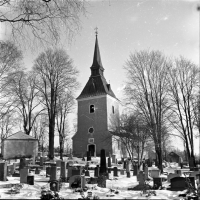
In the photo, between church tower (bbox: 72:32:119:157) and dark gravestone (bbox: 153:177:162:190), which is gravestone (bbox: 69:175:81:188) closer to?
dark gravestone (bbox: 153:177:162:190)

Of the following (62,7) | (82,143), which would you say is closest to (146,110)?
(62,7)

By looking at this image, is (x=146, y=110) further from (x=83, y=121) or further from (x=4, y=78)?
(x=83, y=121)

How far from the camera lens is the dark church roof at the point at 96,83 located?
3231cm

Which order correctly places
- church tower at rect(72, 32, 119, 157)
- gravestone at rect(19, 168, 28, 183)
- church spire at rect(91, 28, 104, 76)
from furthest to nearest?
church spire at rect(91, 28, 104, 76)
church tower at rect(72, 32, 119, 157)
gravestone at rect(19, 168, 28, 183)

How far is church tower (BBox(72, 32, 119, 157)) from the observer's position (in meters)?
29.3

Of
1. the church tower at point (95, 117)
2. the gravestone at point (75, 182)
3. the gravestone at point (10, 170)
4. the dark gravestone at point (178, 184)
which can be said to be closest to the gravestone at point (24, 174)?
the gravestone at point (75, 182)

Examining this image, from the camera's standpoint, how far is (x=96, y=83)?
111 feet

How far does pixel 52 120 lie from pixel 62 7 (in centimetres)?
1526

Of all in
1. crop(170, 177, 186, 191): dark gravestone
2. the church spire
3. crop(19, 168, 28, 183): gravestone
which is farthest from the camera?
the church spire

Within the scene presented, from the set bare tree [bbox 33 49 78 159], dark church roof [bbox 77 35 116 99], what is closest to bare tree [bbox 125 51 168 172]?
bare tree [bbox 33 49 78 159]

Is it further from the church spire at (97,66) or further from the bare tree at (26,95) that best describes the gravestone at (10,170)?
the church spire at (97,66)

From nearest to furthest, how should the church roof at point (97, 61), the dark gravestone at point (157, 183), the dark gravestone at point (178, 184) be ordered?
the dark gravestone at point (178, 184), the dark gravestone at point (157, 183), the church roof at point (97, 61)

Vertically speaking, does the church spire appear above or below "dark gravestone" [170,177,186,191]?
above

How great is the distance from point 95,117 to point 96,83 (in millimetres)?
6037
